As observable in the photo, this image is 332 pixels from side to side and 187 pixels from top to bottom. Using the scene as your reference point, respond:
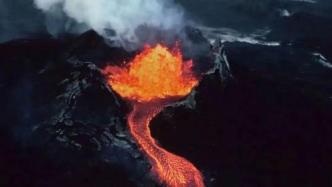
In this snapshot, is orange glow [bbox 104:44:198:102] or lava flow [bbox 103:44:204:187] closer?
lava flow [bbox 103:44:204:187]

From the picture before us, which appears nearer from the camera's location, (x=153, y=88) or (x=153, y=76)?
(x=153, y=88)

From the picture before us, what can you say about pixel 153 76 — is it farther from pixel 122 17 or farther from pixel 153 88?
pixel 122 17

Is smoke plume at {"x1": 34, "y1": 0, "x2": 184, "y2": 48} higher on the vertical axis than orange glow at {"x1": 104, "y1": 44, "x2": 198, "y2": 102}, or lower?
higher

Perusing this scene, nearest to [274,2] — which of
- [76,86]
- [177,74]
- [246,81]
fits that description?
[246,81]

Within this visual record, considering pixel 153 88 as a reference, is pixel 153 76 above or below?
above

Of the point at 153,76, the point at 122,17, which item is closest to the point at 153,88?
the point at 153,76
